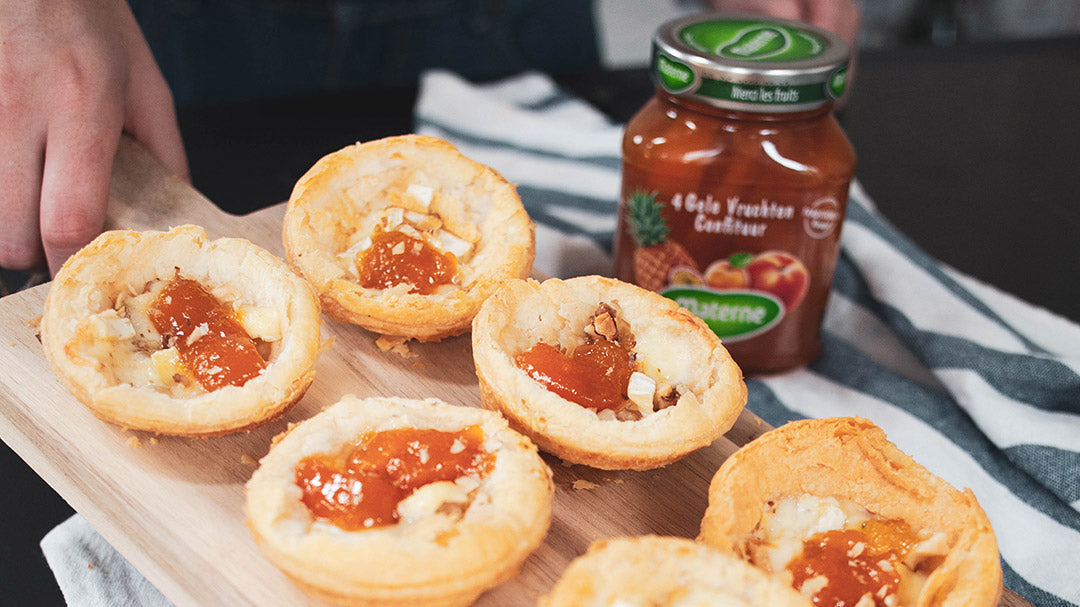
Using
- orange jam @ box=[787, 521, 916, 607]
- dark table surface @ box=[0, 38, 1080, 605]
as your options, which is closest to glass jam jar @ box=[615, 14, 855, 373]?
orange jam @ box=[787, 521, 916, 607]

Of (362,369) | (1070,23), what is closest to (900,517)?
(362,369)

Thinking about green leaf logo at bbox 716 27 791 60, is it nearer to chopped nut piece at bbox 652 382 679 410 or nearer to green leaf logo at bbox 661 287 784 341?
green leaf logo at bbox 661 287 784 341

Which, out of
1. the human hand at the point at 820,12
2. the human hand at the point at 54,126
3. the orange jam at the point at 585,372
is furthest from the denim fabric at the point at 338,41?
the orange jam at the point at 585,372

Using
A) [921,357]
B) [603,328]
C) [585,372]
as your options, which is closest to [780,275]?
[921,357]

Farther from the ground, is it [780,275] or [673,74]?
[673,74]

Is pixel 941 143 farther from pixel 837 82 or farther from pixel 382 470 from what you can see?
pixel 382 470

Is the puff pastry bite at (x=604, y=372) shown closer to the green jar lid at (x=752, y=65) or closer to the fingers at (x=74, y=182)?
the green jar lid at (x=752, y=65)
